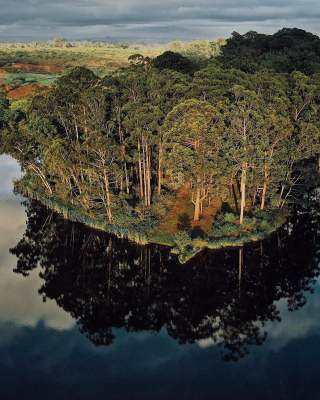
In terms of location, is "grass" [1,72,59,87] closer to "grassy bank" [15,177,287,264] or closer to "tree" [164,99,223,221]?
"grassy bank" [15,177,287,264]

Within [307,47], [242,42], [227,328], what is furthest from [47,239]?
[242,42]

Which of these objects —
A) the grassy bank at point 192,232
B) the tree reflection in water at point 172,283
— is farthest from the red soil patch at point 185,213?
the tree reflection in water at point 172,283

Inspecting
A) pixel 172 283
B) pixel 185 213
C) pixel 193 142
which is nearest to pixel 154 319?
pixel 172 283

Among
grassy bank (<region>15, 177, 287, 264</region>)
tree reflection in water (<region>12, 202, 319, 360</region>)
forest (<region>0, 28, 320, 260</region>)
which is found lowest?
tree reflection in water (<region>12, 202, 319, 360</region>)

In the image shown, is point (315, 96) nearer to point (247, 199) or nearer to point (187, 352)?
point (247, 199)

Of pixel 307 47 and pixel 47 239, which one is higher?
pixel 307 47

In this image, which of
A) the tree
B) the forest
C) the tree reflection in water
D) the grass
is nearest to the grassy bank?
the forest
